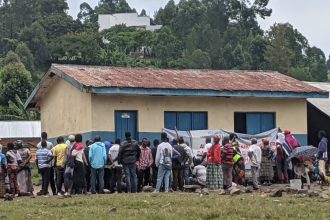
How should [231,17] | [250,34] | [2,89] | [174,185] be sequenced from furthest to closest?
1. [231,17]
2. [250,34]
3. [2,89]
4. [174,185]

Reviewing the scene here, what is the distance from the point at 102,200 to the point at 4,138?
27.5m

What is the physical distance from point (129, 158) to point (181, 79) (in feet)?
21.9

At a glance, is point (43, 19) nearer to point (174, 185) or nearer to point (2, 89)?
point (2, 89)

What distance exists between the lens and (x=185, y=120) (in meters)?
26.7

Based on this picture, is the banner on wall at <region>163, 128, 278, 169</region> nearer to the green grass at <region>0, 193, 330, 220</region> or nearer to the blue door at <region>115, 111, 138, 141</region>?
the blue door at <region>115, 111, 138, 141</region>

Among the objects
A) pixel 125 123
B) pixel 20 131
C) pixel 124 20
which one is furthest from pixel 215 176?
pixel 124 20

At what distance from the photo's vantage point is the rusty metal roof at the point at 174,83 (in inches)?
986

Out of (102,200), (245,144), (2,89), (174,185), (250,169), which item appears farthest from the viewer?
(2,89)

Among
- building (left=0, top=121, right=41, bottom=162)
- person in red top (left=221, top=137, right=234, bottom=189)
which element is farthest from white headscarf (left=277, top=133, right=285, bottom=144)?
building (left=0, top=121, right=41, bottom=162)

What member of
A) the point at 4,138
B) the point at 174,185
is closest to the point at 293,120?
the point at 174,185

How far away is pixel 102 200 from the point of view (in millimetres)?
17781

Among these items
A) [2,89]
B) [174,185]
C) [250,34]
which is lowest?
[174,185]

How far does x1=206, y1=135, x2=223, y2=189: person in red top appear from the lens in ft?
71.0

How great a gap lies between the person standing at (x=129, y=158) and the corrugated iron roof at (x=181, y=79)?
353 cm
